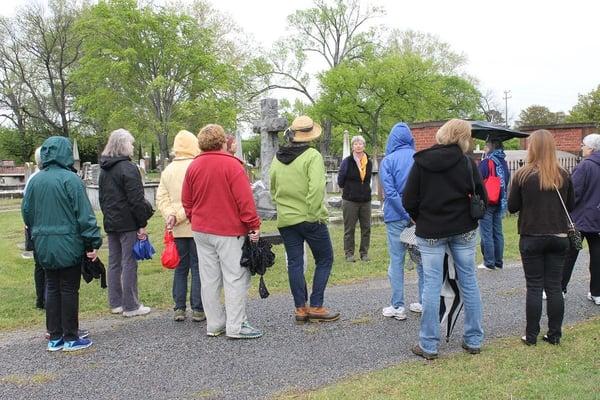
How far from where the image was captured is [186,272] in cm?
549

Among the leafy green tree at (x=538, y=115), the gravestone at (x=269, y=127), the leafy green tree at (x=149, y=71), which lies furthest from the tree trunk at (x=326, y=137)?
the gravestone at (x=269, y=127)

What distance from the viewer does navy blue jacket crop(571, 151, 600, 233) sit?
218 inches

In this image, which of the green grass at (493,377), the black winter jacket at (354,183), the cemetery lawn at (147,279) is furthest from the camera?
the black winter jacket at (354,183)

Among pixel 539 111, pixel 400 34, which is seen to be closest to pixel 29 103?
pixel 400 34

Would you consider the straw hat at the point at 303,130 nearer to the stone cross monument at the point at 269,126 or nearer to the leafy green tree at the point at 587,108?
the stone cross monument at the point at 269,126

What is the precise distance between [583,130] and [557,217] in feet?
48.4

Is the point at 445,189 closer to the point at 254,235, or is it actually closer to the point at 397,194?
the point at 397,194

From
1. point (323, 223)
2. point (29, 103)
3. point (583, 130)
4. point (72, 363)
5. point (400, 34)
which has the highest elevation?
point (400, 34)

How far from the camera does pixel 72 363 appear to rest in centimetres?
436

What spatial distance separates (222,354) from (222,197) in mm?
1353

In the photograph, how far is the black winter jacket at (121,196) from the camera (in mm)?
5441

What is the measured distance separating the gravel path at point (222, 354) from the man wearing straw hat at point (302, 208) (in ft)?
1.17

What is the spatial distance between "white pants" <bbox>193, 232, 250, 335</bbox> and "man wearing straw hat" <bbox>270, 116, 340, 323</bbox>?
517 mm

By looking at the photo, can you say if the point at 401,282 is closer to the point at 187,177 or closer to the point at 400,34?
the point at 187,177
